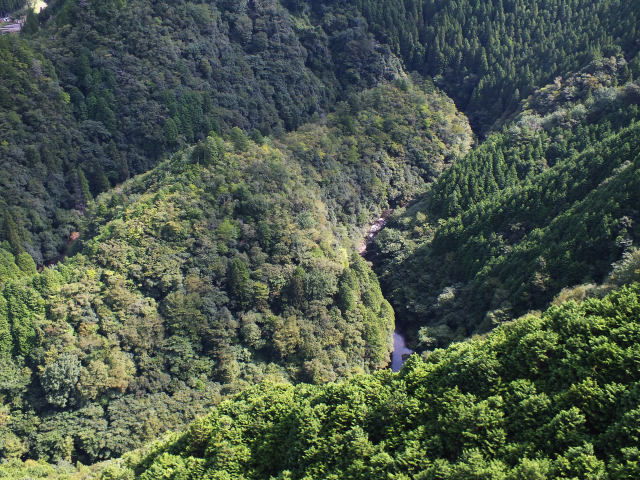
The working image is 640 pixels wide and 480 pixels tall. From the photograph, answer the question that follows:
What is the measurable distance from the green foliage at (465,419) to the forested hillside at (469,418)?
73mm

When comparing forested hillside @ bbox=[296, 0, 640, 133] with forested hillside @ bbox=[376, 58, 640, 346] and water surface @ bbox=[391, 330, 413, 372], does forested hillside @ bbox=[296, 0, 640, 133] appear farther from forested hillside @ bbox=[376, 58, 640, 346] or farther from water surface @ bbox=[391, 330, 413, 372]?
water surface @ bbox=[391, 330, 413, 372]

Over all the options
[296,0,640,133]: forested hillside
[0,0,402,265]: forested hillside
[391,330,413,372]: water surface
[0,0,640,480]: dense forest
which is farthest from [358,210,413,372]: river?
[296,0,640,133]: forested hillside

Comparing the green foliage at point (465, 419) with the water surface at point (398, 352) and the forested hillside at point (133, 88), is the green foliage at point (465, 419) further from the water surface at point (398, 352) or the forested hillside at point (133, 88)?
the forested hillside at point (133, 88)

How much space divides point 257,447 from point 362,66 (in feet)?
391

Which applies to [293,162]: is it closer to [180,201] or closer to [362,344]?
[180,201]

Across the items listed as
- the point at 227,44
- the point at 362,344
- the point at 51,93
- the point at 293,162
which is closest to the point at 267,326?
the point at 362,344

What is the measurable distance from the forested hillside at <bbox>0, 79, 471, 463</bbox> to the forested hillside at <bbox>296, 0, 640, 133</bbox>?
59815 mm

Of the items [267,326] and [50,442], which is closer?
[50,442]

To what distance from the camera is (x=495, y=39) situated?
148 meters

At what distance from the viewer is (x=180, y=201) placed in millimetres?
88625

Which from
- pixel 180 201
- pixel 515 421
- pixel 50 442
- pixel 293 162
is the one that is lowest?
pixel 50 442

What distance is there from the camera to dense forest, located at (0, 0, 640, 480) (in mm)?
39344

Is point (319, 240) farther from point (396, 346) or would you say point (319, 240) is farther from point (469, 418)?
point (469, 418)

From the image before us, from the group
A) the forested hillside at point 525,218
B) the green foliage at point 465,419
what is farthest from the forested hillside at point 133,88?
the green foliage at point 465,419
